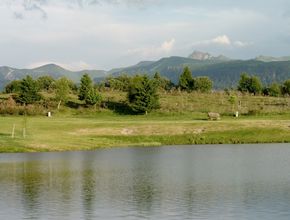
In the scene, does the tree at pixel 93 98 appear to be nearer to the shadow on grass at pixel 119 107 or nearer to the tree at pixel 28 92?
the shadow on grass at pixel 119 107

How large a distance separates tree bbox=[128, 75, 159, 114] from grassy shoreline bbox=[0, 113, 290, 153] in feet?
82.7

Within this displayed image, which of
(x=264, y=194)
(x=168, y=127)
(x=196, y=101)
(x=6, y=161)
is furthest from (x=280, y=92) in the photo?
(x=264, y=194)

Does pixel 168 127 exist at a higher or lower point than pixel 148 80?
lower

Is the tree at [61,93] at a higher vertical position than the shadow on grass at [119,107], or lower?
higher

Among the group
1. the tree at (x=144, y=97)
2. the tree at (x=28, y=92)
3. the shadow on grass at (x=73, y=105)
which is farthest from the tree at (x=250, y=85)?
the tree at (x=28, y=92)

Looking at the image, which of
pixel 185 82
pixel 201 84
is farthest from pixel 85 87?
pixel 201 84

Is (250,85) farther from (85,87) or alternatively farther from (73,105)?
(73,105)

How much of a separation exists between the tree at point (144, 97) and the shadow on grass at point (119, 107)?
4.73ft

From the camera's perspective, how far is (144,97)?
388 feet

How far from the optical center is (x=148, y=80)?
12319 centimetres

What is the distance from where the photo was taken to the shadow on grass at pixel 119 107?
12221cm

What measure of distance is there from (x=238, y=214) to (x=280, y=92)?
164196 millimetres

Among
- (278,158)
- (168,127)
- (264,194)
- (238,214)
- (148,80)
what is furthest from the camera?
(148,80)

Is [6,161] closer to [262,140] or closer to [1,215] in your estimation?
[1,215]
